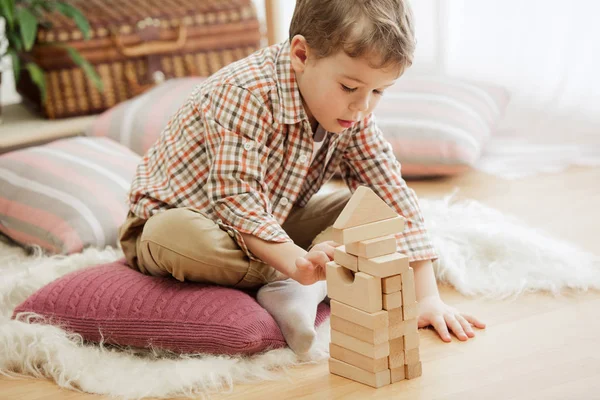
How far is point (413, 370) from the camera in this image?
3.66ft

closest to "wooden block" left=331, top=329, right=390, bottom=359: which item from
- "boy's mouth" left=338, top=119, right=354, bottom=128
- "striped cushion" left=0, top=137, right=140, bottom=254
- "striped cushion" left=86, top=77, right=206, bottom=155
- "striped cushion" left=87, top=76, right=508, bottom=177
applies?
"boy's mouth" left=338, top=119, right=354, bottom=128

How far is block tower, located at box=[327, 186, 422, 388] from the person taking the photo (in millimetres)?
1035

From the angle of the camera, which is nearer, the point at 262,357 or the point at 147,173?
the point at 262,357

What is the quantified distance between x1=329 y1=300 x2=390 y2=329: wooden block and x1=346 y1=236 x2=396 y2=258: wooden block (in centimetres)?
7

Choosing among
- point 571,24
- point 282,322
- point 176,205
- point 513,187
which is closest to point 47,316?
point 176,205

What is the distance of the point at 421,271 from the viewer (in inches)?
52.7

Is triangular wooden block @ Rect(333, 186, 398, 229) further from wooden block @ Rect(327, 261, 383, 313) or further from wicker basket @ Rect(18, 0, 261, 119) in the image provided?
wicker basket @ Rect(18, 0, 261, 119)

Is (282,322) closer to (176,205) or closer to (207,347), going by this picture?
(207,347)

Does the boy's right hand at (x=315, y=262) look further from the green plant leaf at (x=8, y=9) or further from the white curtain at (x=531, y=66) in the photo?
the green plant leaf at (x=8, y=9)

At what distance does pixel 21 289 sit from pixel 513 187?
1133 millimetres

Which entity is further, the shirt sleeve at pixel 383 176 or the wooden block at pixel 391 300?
the shirt sleeve at pixel 383 176

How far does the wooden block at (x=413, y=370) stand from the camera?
1.11 metres

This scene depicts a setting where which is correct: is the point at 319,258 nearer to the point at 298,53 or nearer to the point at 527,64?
the point at 298,53

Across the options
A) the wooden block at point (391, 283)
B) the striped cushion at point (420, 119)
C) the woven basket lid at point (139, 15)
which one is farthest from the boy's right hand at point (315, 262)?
the woven basket lid at point (139, 15)
